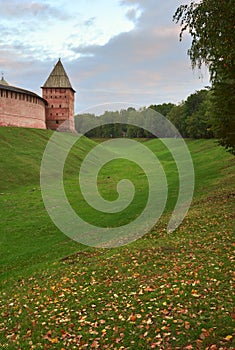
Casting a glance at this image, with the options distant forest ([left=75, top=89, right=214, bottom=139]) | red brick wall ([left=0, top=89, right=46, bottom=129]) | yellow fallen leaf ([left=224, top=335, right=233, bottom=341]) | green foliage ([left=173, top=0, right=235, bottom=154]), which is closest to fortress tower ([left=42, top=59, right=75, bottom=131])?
red brick wall ([left=0, top=89, right=46, bottom=129])

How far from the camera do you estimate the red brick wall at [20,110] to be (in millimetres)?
66438

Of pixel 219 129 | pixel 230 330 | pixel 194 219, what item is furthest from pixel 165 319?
pixel 219 129

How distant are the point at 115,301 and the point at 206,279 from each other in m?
2.51

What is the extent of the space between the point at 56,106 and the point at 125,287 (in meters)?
80.9

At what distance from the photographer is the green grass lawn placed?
776 cm

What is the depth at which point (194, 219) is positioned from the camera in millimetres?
17703

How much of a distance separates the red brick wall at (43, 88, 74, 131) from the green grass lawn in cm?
6791

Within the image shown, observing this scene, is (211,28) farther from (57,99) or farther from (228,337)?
(57,99)

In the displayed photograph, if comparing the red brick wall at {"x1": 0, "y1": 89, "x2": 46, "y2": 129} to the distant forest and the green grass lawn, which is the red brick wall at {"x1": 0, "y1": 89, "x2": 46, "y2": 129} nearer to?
the distant forest

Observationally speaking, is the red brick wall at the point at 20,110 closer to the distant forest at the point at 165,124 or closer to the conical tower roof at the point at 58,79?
the conical tower roof at the point at 58,79

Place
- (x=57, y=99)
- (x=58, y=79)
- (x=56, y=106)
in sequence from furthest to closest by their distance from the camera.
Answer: (x=58, y=79) → (x=56, y=106) → (x=57, y=99)

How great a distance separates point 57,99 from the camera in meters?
87.4

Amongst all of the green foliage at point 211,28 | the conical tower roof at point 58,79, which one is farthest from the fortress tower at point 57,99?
the green foliage at point 211,28

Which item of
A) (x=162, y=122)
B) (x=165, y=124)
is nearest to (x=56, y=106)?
(x=162, y=122)
